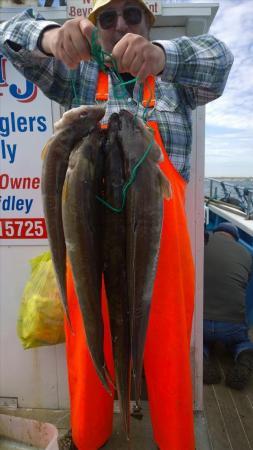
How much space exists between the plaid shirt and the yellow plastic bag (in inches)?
45.4

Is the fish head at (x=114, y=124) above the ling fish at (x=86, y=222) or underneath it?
above

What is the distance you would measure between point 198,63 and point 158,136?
456 millimetres

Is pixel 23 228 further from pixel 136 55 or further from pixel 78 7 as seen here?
pixel 136 55

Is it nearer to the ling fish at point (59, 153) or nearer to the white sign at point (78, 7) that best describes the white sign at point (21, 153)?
the white sign at point (78, 7)

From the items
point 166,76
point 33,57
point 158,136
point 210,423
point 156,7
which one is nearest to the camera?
point 166,76

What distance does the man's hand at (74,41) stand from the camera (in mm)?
1400

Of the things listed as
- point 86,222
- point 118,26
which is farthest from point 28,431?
point 118,26

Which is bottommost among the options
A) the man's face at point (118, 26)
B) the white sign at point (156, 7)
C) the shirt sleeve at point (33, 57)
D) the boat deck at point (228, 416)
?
the boat deck at point (228, 416)

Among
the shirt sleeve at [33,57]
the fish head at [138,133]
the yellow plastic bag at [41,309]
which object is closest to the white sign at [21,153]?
the yellow plastic bag at [41,309]

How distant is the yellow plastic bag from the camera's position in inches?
106

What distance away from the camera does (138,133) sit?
1.36 meters

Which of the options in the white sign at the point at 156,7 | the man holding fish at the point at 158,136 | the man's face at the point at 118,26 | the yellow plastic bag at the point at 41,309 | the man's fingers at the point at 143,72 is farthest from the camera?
the yellow plastic bag at the point at 41,309

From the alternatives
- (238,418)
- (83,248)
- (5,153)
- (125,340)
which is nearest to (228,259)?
(238,418)

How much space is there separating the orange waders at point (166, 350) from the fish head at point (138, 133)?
730 millimetres
